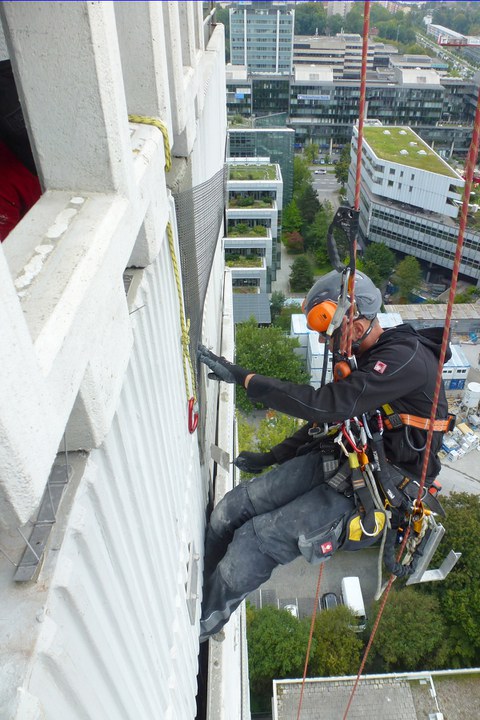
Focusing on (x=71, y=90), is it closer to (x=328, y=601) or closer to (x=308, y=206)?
(x=328, y=601)

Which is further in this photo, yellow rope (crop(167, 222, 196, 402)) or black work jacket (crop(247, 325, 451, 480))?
black work jacket (crop(247, 325, 451, 480))

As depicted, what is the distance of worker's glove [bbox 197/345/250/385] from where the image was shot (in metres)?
4.06

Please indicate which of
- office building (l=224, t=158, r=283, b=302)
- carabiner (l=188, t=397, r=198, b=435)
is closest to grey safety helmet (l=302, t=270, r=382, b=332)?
carabiner (l=188, t=397, r=198, b=435)

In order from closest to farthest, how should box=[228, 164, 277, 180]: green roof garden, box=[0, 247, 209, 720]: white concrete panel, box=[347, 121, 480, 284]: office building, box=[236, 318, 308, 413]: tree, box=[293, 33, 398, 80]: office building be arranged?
box=[0, 247, 209, 720]: white concrete panel → box=[236, 318, 308, 413]: tree → box=[228, 164, 277, 180]: green roof garden → box=[347, 121, 480, 284]: office building → box=[293, 33, 398, 80]: office building

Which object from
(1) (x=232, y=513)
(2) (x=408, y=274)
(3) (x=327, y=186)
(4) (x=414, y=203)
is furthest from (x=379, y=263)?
(1) (x=232, y=513)

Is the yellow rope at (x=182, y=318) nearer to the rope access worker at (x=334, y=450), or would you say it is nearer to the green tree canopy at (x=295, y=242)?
the rope access worker at (x=334, y=450)

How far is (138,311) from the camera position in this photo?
2.10 metres

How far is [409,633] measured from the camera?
581 inches

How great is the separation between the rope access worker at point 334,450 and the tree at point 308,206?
3293 cm

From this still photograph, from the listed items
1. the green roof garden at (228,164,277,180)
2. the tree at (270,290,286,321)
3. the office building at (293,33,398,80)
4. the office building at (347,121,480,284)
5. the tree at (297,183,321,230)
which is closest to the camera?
the tree at (270,290,286,321)

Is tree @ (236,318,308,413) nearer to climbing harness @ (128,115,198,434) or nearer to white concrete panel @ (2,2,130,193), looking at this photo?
climbing harness @ (128,115,198,434)

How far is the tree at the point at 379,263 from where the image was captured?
3062 centimetres

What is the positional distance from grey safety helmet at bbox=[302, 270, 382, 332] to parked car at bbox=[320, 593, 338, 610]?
14.4 metres

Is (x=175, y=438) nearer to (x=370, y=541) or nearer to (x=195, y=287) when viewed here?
(x=195, y=287)
